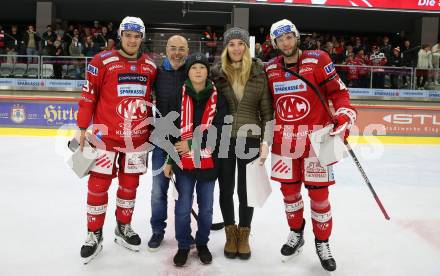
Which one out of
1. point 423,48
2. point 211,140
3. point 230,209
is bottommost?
point 230,209

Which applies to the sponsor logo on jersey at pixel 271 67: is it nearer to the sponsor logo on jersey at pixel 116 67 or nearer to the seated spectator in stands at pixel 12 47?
the sponsor logo on jersey at pixel 116 67

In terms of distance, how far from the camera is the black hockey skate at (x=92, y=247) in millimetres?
2703

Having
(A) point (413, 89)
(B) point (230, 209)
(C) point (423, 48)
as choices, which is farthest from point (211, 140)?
(C) point (423, 48)

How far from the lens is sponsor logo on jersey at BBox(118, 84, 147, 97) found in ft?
9.06

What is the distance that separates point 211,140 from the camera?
2.67 meters

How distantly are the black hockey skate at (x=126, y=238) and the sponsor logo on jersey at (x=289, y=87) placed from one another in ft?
4.61

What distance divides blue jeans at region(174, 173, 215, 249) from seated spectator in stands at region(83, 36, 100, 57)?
793cm

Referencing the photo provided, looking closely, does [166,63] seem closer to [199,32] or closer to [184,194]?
[184,194]

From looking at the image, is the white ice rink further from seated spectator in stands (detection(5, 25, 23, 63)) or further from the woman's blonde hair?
seated spectator in stands (detection(5, 25, 23, 63))

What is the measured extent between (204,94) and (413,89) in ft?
27.0

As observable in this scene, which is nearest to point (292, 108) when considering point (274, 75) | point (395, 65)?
point (274, 75)

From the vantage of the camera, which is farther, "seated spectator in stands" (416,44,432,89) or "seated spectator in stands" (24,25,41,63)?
"seated spectator in stands" (24,25,41,63)

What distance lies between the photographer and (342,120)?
257 centimetres

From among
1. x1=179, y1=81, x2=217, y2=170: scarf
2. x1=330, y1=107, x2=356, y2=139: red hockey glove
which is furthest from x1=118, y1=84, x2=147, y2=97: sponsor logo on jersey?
x1=330, y1=107, x2=356, y2=139: red hockey glove
